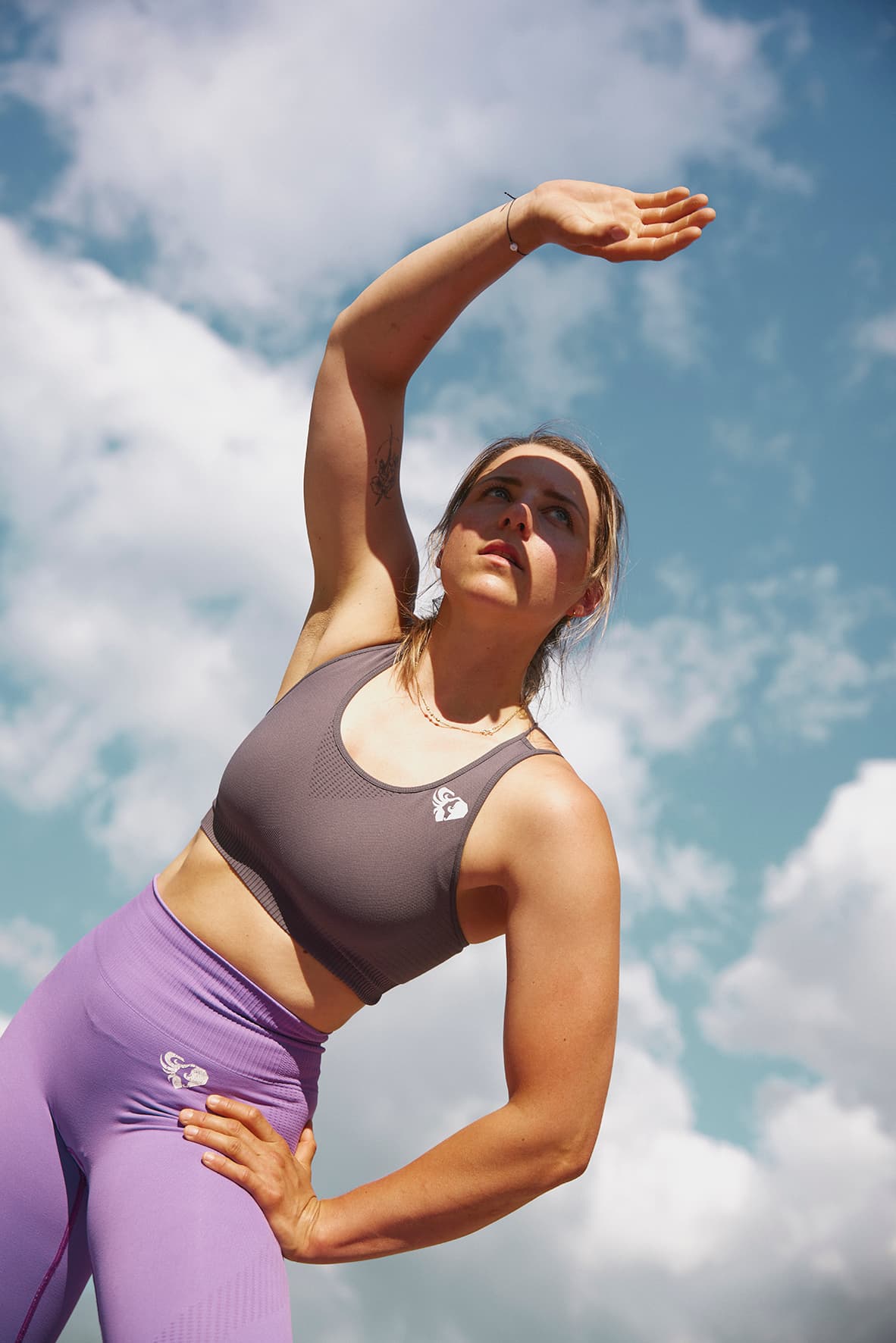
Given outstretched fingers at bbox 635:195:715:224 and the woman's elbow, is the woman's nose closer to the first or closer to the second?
outstretched fingers at bbox 635:195:715:224

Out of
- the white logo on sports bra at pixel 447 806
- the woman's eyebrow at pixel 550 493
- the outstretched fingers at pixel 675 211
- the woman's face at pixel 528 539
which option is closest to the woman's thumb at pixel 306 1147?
the white logo on sports bra at pixel 447 806

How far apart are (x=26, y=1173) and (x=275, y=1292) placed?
2.28ft

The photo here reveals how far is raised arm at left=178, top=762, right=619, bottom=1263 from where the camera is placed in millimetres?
2613

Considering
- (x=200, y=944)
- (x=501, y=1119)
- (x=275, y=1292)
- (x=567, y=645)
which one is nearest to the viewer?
(x=275, y=1292)

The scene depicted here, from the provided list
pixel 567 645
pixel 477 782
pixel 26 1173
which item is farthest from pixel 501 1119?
pixel 567 645

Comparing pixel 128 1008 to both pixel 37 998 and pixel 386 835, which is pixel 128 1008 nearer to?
pixel 37 998

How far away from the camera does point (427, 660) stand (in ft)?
11.0

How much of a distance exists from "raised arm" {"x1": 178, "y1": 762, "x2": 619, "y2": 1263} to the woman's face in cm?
71

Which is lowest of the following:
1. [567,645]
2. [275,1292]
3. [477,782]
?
[275,1292]

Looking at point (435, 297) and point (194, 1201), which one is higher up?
point (435, 297)

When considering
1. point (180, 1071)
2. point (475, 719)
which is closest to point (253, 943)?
point (180, 1071)

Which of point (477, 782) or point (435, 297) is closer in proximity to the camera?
point (477, 782)

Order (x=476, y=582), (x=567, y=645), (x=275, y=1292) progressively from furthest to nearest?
(x=567, y=645) < (x=476, y=582) < (x=275, y=1292)

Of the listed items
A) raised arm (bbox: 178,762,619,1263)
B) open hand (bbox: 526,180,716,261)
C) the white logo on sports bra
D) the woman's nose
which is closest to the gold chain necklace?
the white logo on sports bra
